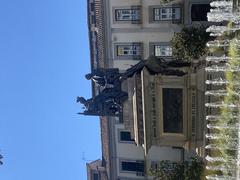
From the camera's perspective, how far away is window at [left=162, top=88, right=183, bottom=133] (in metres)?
30.2

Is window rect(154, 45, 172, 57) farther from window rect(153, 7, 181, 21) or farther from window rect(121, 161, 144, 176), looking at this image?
window rect(121, 161, 144, 176)

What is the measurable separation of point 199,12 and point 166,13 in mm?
2290

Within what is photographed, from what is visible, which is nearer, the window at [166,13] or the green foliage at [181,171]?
the green foliage at [181,171]

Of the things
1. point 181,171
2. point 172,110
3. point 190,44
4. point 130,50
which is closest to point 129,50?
point 130,50

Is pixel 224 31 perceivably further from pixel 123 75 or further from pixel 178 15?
pixel 178 15

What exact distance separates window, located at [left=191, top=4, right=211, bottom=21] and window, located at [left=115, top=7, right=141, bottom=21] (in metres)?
3.82

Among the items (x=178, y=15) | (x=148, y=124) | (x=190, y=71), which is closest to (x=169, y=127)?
(x=148, y=124)

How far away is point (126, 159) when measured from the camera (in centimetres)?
4434

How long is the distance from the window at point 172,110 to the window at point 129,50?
Result: 1251cm

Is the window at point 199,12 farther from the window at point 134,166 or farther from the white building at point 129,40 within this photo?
the window at point 134,166

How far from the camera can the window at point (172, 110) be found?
30203mm

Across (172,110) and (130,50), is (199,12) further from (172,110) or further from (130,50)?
(172,110)

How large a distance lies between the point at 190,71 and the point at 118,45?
46.3 feet

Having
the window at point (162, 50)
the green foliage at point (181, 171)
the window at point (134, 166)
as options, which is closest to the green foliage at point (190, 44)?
the window at point (162, 50)
